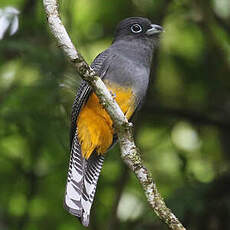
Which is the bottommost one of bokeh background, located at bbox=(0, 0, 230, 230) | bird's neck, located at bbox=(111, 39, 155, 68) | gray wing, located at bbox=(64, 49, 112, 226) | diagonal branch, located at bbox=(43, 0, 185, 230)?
bokeh background, located at bbox=(0, 0, 230, 230)

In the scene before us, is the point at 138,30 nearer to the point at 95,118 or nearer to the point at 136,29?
the point at 136,29

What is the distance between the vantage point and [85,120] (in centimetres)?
512

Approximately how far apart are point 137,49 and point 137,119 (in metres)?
1.11

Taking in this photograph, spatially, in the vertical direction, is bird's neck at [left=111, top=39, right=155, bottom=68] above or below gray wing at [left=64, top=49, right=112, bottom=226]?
above

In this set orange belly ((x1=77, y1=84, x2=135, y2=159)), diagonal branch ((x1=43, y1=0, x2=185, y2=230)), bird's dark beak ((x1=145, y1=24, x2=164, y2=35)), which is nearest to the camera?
diagonal branch ((x1=43, y1=0, x2=185, y2=230))

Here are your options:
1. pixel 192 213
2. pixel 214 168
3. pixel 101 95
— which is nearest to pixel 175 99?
pixel 214 168

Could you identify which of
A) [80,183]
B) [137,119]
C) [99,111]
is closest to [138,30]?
[99,111]

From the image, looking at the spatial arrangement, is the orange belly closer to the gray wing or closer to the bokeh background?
the gray wing

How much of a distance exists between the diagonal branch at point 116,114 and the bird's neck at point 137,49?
1.40 metres

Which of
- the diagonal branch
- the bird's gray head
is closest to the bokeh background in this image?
the bird's gray head

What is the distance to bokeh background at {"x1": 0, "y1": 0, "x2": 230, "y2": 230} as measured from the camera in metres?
5.89

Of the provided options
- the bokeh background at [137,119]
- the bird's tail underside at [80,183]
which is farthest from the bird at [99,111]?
the bokeh background at [137,119]

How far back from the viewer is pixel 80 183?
483 centimetres

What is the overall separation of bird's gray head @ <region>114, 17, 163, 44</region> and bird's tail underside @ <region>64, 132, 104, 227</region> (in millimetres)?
1089
